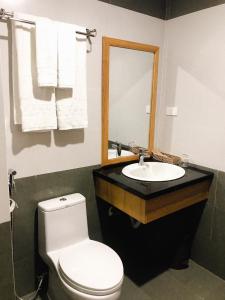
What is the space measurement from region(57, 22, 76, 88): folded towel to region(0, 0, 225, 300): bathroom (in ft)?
0.44

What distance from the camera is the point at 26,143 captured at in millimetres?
1584

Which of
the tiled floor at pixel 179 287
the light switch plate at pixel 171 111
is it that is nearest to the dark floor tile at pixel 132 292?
the tiled floor at pixel 179 287

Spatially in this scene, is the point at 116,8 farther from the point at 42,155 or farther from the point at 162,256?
the point at 162,256

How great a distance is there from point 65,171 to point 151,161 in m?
0.85

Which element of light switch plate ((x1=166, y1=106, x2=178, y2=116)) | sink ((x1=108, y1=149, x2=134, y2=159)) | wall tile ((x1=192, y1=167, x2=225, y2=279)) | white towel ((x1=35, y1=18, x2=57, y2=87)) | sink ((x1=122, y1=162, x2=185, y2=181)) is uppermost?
white towel ((x1=35, y1=18, x2=57, y2=87))

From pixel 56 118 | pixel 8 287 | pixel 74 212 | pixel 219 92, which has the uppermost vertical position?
pixel 219 92

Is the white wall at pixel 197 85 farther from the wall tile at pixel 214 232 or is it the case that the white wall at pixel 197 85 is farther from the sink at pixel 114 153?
the sink at pixel 114 153

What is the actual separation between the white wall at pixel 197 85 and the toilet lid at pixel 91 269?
111 centimetres

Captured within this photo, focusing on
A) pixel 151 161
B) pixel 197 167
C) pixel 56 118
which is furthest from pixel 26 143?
pixel 197 167

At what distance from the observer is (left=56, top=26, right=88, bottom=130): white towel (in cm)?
162

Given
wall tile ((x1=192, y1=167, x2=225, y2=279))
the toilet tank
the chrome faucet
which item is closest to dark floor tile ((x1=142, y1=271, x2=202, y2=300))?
wall tile ((x1=192, y1=167, x2=225, y2=279))

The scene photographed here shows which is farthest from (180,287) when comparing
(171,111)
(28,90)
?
(28,90)

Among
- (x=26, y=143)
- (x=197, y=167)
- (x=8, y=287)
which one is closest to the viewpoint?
(x=8, y=287)

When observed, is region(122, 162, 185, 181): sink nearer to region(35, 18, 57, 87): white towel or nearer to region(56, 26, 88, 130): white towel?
region(56, 26, 88, 130): white towel
